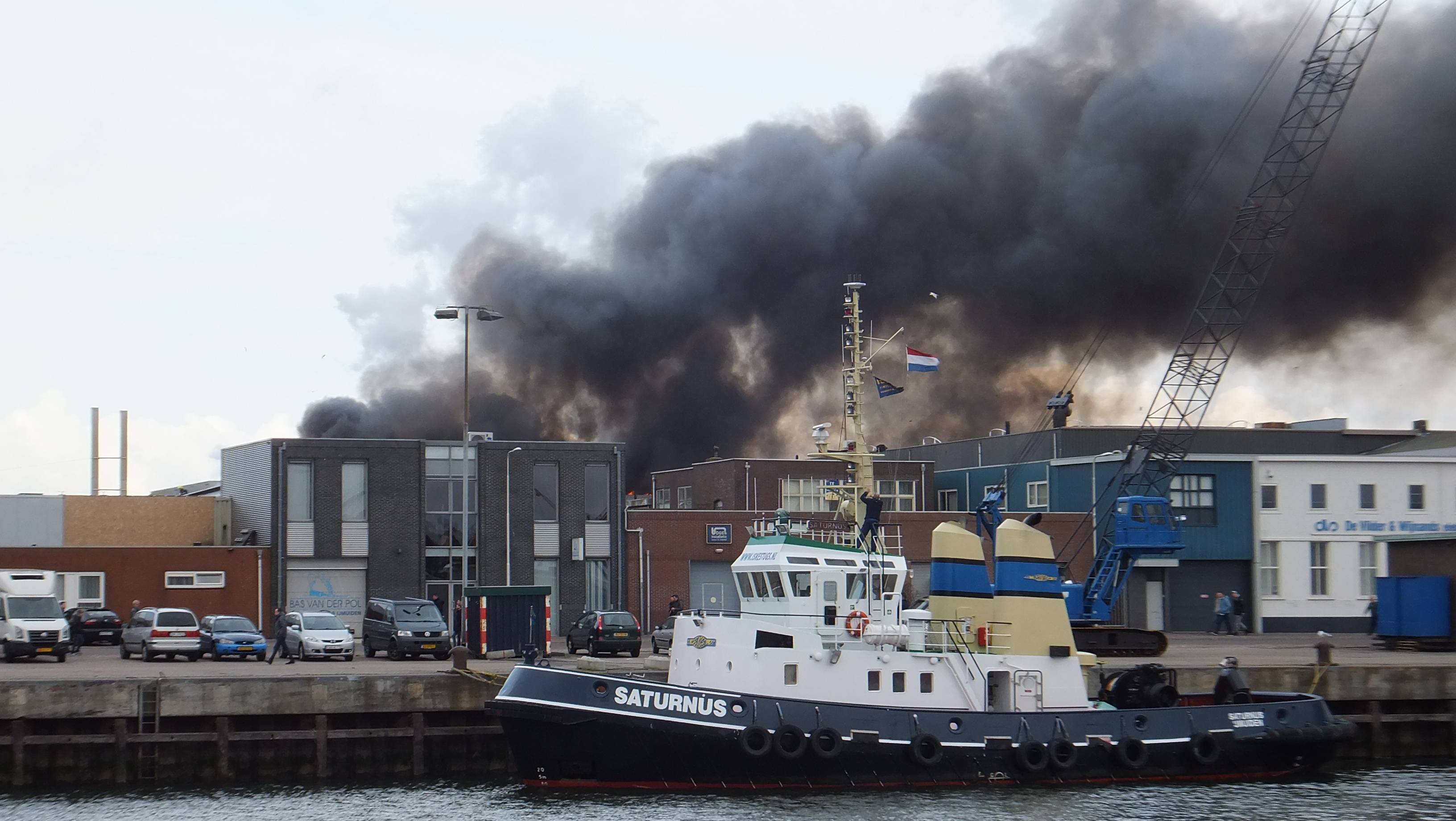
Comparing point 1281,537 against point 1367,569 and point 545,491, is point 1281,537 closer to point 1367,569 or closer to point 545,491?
point 1367,569

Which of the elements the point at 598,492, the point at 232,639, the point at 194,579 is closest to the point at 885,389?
the point at 232,639

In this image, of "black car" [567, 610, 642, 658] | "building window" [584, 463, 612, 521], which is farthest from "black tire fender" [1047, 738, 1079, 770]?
"building window" [584, 463, 612, 521]

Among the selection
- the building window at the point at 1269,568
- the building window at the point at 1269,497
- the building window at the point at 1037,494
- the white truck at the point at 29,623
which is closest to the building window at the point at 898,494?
the building window at the point at 1037,494

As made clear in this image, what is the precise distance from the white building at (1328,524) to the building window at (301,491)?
3603cm

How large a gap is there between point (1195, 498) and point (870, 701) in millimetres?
33669

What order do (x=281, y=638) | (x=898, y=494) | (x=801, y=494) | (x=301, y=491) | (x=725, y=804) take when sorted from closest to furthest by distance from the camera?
(x=725, y=804) < (x=281, y=638) < (x=301, y=491) < (x=801, y=494) < (x=898, y=494)

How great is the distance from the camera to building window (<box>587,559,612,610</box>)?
55.6 metres

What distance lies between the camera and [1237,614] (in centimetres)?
5547

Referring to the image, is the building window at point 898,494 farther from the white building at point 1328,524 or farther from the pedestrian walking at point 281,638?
the pedestrian walking at point 281,638

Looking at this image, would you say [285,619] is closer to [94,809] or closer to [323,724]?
[323,724]

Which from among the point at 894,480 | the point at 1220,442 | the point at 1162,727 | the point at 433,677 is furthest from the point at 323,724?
the point at 1220,442

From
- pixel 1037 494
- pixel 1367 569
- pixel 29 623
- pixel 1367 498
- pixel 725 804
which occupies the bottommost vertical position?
pixel 725 804

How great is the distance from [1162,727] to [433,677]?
14.6 meters

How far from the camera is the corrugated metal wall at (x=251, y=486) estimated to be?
5381 cm
